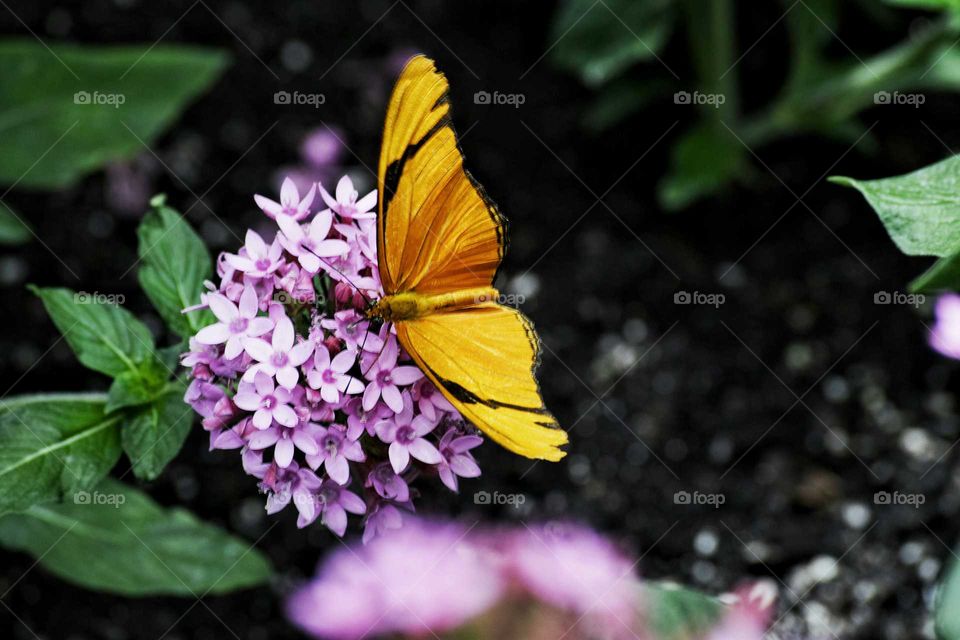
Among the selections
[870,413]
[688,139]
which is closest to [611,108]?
[688,139]

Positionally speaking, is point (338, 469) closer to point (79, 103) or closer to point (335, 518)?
point (335, 518)

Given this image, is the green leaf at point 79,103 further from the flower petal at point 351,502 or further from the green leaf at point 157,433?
the flower petal at point 351,502

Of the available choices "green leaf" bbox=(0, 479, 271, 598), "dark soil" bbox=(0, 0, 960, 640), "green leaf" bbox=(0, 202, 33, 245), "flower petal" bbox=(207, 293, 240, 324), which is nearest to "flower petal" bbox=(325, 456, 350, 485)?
"flower petal" bbox=(207, 293, 240, 324)

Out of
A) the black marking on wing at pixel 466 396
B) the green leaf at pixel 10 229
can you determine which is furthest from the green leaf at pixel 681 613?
the green leaf at pixel 10 229

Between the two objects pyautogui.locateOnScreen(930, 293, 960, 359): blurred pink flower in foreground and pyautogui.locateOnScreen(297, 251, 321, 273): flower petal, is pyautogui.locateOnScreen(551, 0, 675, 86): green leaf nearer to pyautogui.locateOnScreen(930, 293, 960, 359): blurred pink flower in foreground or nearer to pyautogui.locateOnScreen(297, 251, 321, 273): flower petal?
pyautogui.locateOnScreen(930, 293, 960, 359): blurred pink flower in foreground

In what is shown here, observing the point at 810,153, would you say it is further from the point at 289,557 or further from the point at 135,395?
the point at 135,395
